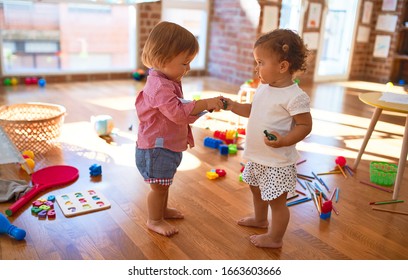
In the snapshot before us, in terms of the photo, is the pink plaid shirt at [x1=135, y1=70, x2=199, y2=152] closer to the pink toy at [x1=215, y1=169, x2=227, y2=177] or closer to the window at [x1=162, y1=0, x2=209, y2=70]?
the pink toy at [x1=215, y1=169, x2=227, y2=177]

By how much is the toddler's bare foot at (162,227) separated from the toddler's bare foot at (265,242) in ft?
0.96

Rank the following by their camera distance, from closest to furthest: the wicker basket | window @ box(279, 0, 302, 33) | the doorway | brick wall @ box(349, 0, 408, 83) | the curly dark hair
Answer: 1. the curly dark hair
2. the wicker basket
3. window @ box(279, 0, 302, 33)
4. the doorway
5. brick wall @ box(349, 0, 408, 83)

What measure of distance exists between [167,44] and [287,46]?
364mm

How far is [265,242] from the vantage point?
1.35m

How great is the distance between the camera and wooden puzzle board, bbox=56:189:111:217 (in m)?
1.50

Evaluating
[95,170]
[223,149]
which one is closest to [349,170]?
[223,149]

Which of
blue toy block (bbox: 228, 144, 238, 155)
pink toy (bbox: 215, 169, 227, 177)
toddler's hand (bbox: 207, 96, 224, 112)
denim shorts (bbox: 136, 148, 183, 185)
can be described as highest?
toddler's hand (bbox: 207, 96, 224, 112)

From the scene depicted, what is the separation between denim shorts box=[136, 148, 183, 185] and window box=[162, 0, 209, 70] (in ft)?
11.2

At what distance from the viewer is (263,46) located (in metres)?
1.18

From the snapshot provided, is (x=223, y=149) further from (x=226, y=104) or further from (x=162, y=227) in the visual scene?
(x=226, y=104)

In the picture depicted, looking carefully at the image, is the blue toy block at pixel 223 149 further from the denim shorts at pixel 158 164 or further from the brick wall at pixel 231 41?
the brick wall at pixel 231 41

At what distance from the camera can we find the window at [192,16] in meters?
4.43

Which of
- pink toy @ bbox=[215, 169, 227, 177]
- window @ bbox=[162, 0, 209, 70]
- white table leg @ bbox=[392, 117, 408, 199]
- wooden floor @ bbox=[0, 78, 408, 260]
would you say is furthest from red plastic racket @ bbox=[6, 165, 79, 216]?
window @ bbox=[162, 0, 209, 70]

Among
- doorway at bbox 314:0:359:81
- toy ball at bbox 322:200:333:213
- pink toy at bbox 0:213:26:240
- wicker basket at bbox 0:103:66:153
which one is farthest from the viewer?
doorway at bbox 314:0:359:81
